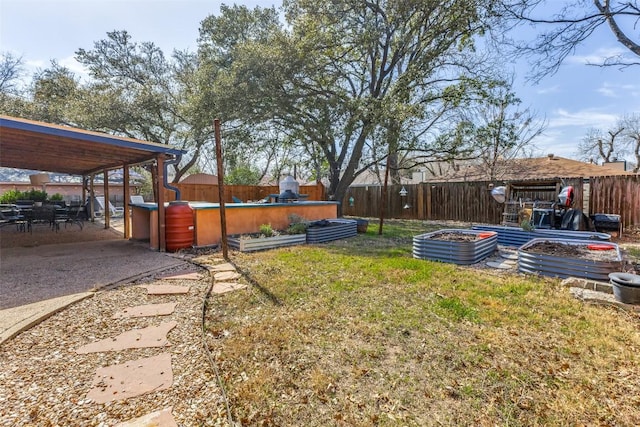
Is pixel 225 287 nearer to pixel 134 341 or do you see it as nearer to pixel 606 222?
pixel 134 341

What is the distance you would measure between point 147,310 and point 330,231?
16.6ft

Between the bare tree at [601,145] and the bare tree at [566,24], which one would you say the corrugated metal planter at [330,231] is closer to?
the bare tree at [566,24]

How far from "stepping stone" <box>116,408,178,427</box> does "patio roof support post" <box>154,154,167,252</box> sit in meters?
5.07

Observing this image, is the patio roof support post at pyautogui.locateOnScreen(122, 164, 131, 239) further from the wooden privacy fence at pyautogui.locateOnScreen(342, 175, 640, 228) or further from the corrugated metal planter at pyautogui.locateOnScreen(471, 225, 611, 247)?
the wooden privacy fence at pyautogui.locateOnScreen(342, 175, 640, 228)

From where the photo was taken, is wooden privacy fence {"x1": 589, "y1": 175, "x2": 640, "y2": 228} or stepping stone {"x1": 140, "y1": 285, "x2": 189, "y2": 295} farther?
wooden privacy fence {"x1": 589, "y1": 175, "x2": 640, "y2": 228}

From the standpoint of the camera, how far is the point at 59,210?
29.6ft

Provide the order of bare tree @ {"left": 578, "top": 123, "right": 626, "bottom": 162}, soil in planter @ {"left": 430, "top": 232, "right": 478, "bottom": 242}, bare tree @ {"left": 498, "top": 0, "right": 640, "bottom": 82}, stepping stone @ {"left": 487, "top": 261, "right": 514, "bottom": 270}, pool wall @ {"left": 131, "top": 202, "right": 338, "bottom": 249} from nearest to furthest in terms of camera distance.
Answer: stepping stone @ {"left": 487, "top": 261, "right": 514, "bottom": 270} < bare tree @ {"left": 498, "top": 0, "right": 640, "bottom": 82} < soil in planter @ {"left": 430, "top": 232, "right": 478, "bottom": 242} < pool wall @ {"left": 131, "top": 202, "right": 338, "bottom": 249} < bare tree @ {"left": 578, "top": 123, "right": 626, "bottom": 162}

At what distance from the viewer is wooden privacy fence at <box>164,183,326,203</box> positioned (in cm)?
1324

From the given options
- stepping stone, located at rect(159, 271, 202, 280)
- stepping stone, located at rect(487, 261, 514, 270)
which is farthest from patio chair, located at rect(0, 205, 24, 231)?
stepping stone, located at rect(487, 261, 514, 270)

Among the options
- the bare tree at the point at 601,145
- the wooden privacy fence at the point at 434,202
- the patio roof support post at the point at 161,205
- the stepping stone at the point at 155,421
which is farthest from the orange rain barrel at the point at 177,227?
Answer: the bare tree at the point at 601,145

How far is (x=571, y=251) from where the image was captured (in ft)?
15.3

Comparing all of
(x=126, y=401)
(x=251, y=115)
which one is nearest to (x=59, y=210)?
(x=251, y=115)

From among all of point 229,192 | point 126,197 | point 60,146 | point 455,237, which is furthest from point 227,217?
point 229,192

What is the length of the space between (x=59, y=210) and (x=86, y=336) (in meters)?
8.72
